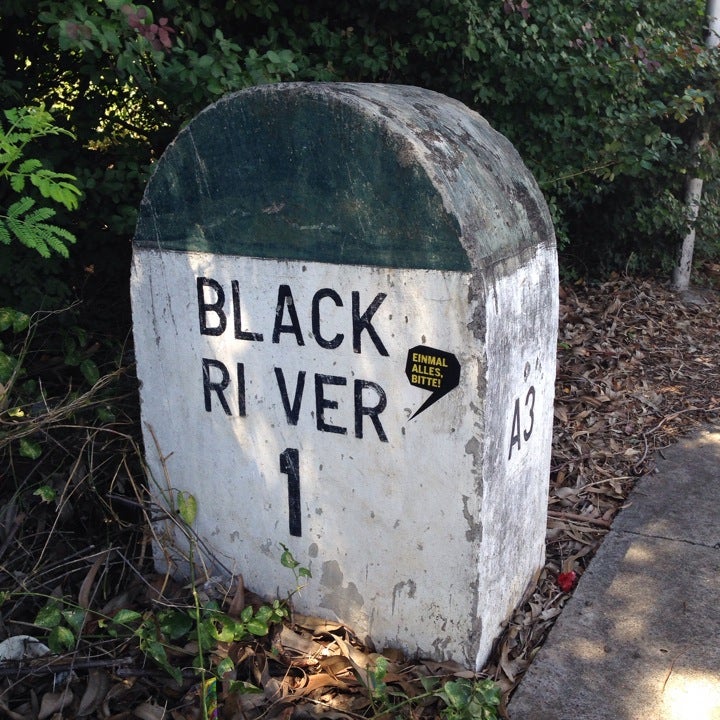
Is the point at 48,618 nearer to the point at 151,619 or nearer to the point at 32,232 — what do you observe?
the point at 151,619

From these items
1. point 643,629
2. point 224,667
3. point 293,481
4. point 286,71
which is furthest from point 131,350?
point 643,629

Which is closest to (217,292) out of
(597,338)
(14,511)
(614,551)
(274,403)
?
(274,403)

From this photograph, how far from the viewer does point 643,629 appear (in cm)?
291

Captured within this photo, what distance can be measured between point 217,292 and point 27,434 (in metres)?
0.97

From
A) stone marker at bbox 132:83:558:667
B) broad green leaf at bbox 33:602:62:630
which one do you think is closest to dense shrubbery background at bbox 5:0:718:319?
stone marker at bbox 132:83:558:667

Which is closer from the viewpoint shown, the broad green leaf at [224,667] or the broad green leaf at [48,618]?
the broad green leaf at [224,667]

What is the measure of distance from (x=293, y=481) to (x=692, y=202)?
598 centimetres

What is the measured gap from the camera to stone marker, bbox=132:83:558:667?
95.7 inches

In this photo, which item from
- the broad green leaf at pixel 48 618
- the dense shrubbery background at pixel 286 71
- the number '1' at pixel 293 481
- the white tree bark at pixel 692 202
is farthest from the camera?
the white tree bark at pixel 692 202

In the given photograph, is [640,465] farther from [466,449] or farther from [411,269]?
[411,269]

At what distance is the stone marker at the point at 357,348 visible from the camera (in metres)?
2.43

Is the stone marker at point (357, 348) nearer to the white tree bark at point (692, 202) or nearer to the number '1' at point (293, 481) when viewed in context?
the number '1' at point (293, 481)

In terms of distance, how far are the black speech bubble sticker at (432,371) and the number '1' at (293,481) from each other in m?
0.53

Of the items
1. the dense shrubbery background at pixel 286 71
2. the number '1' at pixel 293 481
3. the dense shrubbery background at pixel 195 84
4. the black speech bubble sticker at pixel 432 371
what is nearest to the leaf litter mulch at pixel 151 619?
the number '1' at pixel 293 481
